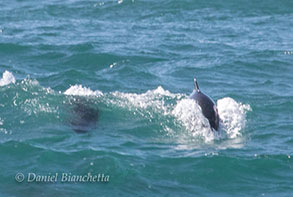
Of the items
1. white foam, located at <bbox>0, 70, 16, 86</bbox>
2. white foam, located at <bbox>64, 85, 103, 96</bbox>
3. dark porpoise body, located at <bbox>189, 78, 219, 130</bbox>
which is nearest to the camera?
dark porpoise body, located at <bbox>189, 78, 219, 130</bbox>

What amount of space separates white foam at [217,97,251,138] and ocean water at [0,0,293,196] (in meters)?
0.05

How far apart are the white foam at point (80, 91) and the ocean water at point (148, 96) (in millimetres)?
35

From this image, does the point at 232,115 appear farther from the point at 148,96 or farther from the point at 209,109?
the point at 148,96

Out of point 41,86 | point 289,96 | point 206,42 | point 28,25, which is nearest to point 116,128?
point 41,86

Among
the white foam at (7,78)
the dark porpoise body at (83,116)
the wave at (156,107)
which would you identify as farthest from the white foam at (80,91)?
the white foam at (7,78)

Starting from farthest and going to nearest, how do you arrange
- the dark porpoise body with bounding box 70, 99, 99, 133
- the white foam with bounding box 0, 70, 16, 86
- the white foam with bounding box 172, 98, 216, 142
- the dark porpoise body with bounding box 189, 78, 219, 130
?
the white foam with bounding box 0, 70, 16, 86
the dark porpoise body with bounding box 70, 99, 99, 133
the dark porpoise body with bounding box 189, 78, 219, 130
the white foam with bounding box 172, 98, 216, 142

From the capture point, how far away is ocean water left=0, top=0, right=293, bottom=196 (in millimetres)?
13570

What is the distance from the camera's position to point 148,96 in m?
19.0

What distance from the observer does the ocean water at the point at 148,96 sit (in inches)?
534

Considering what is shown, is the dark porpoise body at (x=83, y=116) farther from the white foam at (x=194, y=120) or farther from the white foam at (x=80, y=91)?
the white foam at (x=194, y=120)

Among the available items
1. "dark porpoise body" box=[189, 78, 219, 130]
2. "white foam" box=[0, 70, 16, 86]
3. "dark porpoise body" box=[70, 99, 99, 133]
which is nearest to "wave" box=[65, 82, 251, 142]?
"dark porpoise body" box=[189, 78, 219, 130]

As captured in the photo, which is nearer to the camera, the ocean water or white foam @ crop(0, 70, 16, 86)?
the ocean water

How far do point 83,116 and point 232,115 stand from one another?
3936 millimetres

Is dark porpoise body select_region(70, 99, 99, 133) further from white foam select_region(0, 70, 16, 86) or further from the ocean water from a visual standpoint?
white foam select_region(0, 70, 16, 86)
